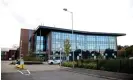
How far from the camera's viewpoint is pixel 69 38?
93625 millimetres

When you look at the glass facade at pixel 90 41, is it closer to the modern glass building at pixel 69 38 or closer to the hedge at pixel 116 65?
the modern glass building at pixel 69 38

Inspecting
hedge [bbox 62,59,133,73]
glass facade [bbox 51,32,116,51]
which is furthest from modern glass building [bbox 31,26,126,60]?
hedge [bbox 62,59,133,73]

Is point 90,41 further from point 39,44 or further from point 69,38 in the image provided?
point 39,44

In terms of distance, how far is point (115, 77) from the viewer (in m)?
19.2

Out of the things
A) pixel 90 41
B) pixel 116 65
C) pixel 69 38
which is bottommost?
pixel 116 65

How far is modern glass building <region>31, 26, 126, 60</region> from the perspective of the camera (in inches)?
3612

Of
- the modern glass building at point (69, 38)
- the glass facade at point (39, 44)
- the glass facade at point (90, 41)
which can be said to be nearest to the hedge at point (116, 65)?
the modern glass building at point (69, 38)

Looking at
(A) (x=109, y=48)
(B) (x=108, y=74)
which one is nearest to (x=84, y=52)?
(A) (x=109, y=48)

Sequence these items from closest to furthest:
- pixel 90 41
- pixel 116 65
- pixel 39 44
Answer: pixel 116 65 → pixel 39 44 → pixel 90 41

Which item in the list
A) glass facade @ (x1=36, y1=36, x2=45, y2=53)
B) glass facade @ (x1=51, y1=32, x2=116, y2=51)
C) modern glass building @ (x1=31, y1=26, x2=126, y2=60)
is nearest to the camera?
modern glass building @ (x1=31, y1=26, x2=126, y2=60)

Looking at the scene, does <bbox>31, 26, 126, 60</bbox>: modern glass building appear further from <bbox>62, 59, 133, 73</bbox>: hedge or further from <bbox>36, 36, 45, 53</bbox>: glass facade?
<bbox>62, 59, 133, 73</bbox>: hedge

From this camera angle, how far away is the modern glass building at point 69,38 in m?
Result: 91.8

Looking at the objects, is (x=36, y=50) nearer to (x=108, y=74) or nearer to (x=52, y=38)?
(x=52, y=38)

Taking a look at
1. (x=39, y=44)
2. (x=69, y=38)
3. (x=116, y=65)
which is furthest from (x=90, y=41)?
(x=116, y=65)
